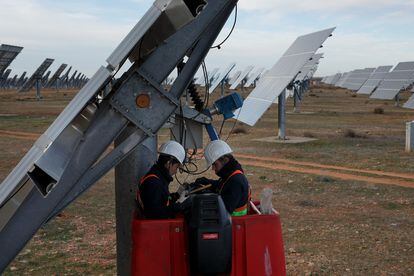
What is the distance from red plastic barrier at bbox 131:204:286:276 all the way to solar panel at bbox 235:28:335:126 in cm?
1047

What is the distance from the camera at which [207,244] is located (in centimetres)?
320

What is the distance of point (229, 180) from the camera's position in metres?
4.18

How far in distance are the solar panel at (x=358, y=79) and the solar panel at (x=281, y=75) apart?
3675cm

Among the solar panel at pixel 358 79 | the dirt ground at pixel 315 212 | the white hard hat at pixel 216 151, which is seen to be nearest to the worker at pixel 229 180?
the white hard hat at pixel 216 151

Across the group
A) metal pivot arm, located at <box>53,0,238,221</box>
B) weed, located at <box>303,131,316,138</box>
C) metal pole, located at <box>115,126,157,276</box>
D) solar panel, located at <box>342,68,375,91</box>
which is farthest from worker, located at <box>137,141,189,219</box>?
solar panel, located at <box>342,68,375,91</box>

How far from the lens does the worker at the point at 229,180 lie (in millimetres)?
4040

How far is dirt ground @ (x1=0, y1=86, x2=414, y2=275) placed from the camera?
6.24 m

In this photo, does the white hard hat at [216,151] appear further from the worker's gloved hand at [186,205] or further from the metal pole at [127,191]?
the worker's gloved hand at [186,205]

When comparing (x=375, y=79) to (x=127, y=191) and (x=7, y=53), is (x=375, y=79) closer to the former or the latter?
(x=7, y=53)

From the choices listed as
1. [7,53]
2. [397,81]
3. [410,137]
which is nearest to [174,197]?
[410,137]

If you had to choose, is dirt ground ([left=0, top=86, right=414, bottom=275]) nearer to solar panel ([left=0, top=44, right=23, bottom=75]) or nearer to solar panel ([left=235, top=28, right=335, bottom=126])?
solar panel ([left=235, top=28, right=335, bottom=126])

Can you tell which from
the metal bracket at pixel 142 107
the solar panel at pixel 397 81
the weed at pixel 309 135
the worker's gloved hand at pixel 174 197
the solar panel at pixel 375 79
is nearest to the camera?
the metal bracket at pixel 142 107

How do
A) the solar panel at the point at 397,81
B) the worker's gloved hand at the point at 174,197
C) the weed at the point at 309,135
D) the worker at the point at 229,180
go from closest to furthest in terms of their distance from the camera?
1. the worker at the point at 229,180
2. the worker's gloved hand at the point at 174,197
3. the weed at the point at 309,135
4. the solar panel at the point at 397,81

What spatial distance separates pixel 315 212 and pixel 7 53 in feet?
94.0
